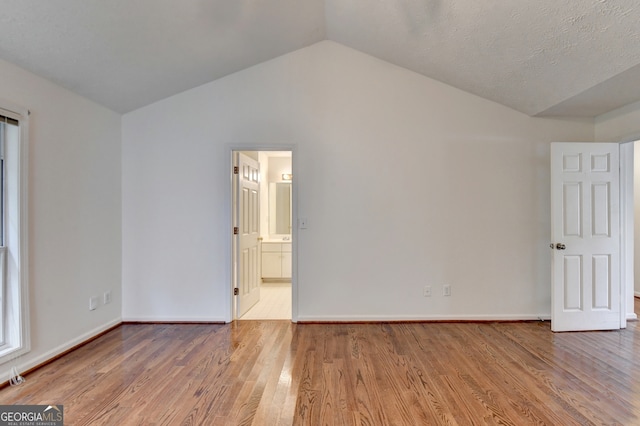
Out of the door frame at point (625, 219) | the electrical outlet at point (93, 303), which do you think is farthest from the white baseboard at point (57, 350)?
the door frame at point (625, 219)

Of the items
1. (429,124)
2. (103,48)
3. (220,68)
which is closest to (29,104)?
(103,48)

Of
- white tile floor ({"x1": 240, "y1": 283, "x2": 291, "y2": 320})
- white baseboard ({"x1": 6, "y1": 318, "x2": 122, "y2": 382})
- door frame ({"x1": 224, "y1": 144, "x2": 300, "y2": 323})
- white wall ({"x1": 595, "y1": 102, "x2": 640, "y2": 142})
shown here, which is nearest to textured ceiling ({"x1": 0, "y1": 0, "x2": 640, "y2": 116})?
white wall ({"x1": 595, "y1": 102, "x2": 640, "y2": 142})

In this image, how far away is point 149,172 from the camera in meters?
3.45

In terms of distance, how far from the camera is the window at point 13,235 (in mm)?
2273

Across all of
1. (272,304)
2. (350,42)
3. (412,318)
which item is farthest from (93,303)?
(350,42)

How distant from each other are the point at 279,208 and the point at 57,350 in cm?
391

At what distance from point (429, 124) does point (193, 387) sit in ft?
11.2

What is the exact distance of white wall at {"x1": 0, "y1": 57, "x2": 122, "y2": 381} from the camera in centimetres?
243

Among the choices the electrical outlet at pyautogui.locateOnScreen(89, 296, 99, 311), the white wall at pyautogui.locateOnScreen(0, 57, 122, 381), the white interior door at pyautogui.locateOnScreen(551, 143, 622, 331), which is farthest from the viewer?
the white interior door at pyautogui.locateOnScreen(551, 143, 622, 331)

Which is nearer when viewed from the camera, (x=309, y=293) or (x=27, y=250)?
(x=27, y=250)

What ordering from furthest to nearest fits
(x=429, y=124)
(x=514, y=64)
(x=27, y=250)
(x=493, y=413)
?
(x=429, y=124) → (x=514, y=64) → (x=27, y=250) → (x=493, y=413)

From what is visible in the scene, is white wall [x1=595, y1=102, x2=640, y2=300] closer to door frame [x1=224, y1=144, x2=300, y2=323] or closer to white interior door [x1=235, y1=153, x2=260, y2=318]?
door frame [x1=224, y1=144, x2=300, y2=323]

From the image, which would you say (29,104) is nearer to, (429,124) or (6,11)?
(6,11)

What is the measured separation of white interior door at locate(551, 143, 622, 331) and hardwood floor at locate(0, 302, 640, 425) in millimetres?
289
